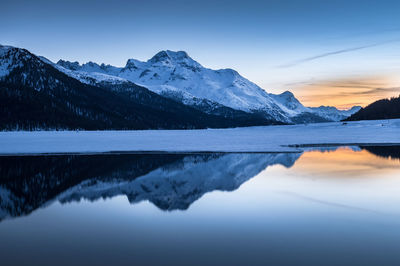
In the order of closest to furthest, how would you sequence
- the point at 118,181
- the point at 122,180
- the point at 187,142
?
the point at 118,181 → the point at 122,180 → the point at 187,142

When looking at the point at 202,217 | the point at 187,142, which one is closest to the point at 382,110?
the point at 187,142

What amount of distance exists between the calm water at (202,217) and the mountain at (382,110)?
108 m

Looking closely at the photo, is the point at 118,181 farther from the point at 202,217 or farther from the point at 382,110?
the point at 382,110

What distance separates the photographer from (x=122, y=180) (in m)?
21.0

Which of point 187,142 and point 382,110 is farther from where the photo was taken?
point 382,110

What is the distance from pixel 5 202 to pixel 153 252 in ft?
32.3

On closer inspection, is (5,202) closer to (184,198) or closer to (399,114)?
(184,198)

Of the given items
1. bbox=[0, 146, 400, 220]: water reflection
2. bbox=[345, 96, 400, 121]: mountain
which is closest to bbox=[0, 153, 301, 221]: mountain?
bbox=[0, 146, 400, 220]: water reflection

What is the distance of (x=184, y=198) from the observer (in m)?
15.7

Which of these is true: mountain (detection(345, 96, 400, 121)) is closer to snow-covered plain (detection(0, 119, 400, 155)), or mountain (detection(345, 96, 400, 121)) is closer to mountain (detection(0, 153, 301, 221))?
snow-covered plain (detection(0, 119, 400, 155))

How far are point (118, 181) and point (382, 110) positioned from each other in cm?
12609

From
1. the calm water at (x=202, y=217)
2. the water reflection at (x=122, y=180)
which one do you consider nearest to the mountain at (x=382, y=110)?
the water reflection at (x=122, y=180)

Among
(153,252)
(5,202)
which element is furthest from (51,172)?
(153,252)

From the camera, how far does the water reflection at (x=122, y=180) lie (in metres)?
15.6
